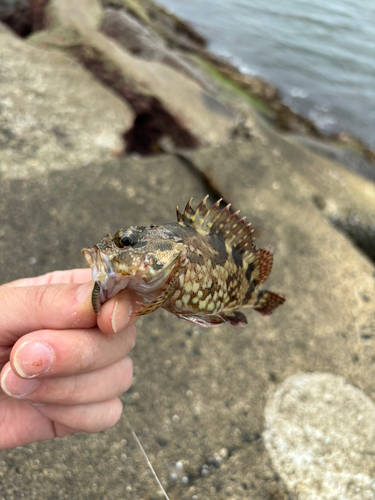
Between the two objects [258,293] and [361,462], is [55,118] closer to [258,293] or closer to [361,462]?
[258,293]

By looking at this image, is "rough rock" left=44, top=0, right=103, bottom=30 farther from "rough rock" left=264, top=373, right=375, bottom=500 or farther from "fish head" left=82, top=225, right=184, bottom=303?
"rough rock" left=264, top=373, right=375, bottom=500

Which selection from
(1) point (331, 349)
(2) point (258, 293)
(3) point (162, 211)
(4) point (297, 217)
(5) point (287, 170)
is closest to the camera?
(2) point (258, 293)

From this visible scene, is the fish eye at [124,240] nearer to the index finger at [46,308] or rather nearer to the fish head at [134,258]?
the fish head at [134,258]

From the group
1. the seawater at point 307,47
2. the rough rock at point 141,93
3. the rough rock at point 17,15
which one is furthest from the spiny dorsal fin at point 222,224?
the seawater at point 307,47

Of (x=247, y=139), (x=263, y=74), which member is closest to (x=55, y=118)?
(x=247, y=139)

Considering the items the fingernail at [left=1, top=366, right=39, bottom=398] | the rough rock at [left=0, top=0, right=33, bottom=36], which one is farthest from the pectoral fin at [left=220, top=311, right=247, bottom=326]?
the rough rock at [left=0, top=0, right=33, bottom=36]
